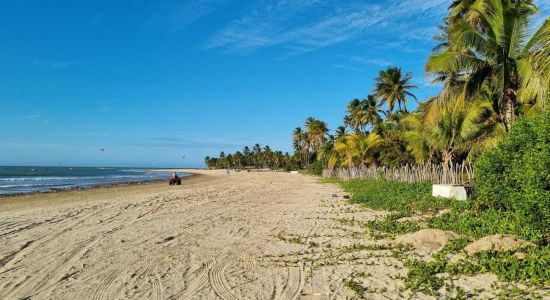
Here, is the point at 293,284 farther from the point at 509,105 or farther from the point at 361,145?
the point at 361,145

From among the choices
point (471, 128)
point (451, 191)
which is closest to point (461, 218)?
point (451, 191)

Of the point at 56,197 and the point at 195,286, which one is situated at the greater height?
the point at 195,286

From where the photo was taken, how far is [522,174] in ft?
21.0

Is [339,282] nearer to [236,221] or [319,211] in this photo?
[236,221]

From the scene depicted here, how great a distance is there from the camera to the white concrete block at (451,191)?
1282 centimetres

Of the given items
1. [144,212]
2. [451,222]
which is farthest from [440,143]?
[144,212]

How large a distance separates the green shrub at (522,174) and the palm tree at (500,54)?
7.47 feet

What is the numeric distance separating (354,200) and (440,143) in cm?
1082

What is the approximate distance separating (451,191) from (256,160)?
125 m

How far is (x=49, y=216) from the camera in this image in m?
13.2

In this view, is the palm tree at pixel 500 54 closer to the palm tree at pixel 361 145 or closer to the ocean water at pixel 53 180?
the palm tree at pixel 361 145

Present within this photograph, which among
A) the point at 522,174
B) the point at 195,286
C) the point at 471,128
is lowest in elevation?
the point at 195,286

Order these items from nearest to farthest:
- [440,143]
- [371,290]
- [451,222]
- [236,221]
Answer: [371,290], [451,222], [236,221], [440,143]

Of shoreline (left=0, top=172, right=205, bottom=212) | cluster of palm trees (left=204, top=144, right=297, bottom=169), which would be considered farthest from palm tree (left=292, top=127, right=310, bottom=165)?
shoreline (left=0, top=172, right=205, bottom=212)
